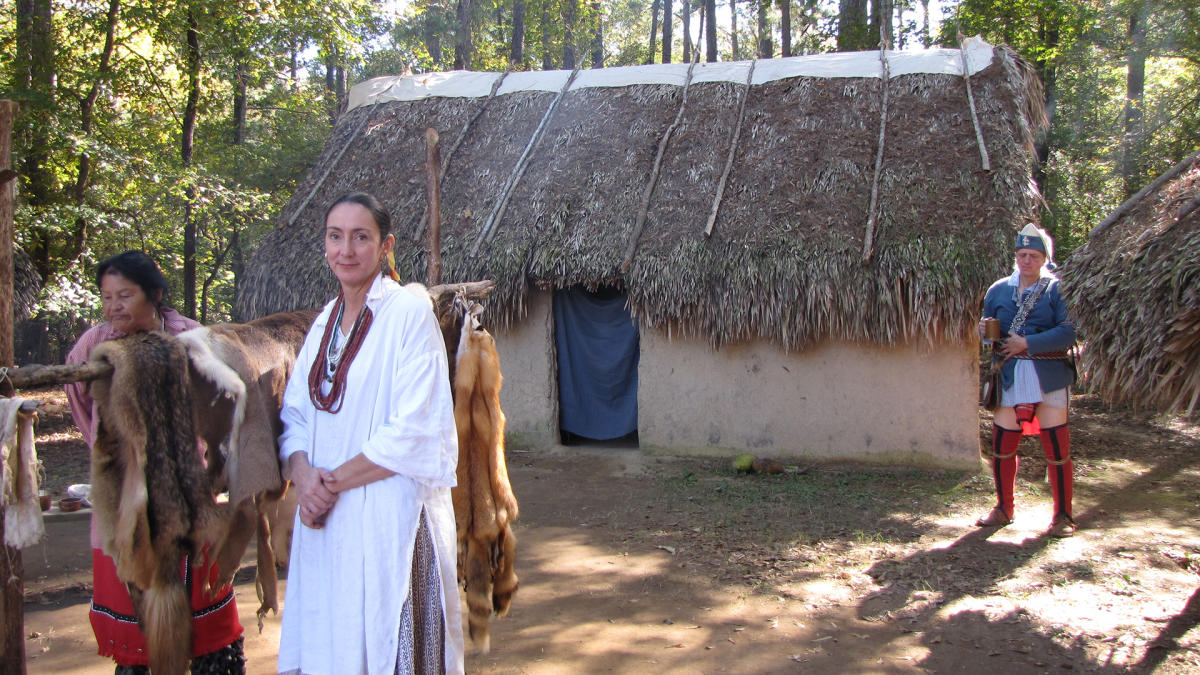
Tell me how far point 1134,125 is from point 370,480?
13582 mm

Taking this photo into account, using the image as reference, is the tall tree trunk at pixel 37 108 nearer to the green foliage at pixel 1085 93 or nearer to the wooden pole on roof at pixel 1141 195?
the wooden pole on roof at pixel 1141 195

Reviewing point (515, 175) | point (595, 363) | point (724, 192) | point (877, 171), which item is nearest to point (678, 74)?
point (724, 192)

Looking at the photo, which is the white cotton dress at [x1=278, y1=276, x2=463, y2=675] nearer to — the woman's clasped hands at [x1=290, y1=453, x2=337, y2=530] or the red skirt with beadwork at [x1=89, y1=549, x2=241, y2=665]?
the woman's clasped hands at [x1=290, y1=453, x2=337, y2=530]

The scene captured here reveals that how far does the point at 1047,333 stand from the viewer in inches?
194

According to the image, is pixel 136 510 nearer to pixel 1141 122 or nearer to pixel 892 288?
pixel 892 288

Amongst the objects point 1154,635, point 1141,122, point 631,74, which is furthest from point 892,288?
point 1141,122

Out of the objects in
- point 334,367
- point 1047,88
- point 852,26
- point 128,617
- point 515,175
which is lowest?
point 128,617

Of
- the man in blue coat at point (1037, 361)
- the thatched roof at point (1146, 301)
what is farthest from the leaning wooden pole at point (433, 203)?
the man in blue coat at point (1037, 361)

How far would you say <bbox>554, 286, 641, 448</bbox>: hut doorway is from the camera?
27.2ft

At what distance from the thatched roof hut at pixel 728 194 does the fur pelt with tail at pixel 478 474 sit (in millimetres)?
4808

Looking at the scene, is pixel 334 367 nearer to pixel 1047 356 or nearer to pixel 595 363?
pixel 1047 356

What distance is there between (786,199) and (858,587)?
4.18 metres

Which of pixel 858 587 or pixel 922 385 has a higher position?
pixel 922 385

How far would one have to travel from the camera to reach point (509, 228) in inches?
319
